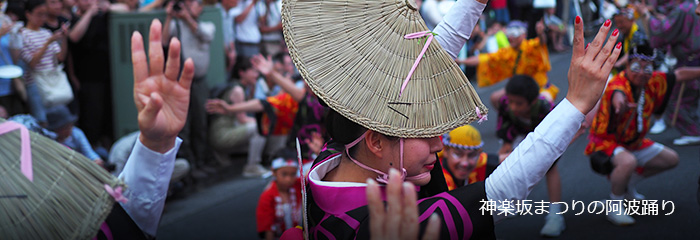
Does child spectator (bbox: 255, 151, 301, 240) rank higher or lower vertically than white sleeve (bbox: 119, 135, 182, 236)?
lower

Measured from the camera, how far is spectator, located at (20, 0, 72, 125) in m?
5.36

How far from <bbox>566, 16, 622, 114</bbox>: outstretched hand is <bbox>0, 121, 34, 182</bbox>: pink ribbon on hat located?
1.37 m

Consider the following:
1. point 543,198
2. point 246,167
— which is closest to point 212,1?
point 246,167

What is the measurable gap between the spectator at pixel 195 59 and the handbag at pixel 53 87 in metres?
1.00

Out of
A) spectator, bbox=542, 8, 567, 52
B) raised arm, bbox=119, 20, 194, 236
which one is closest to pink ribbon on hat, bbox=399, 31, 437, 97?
raised arm, bbox=119, 20, 194, 236

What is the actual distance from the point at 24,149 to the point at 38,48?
3881 mm

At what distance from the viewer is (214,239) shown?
196 inches

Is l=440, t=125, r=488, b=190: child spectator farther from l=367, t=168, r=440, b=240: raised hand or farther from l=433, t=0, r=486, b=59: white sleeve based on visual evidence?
l=367, t=168, r=440, b=240: raised hand

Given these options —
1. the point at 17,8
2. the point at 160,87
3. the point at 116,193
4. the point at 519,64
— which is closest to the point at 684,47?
the point at 519,64

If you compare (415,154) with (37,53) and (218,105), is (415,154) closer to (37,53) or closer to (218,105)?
(218,105)

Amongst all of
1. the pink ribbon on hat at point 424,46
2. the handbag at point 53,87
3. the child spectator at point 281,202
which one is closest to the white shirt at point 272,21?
the handbag at point 53,87

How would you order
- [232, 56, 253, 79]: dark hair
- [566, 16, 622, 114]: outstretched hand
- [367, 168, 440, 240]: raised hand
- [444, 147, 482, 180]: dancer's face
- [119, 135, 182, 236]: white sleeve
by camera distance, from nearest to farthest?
[367, 168, 440, 240]: raised hand < [566, 16, 622, 114]: outstretched hand < [119, 135, 182, 236]: white sleeve < [444, 147, 482, 180]: dancer's face < [232, 56, 253, 79]: dark hair

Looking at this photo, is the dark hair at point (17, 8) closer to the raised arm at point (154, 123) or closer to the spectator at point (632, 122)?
the raised arm at point (154, 123)

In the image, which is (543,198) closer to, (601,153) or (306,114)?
(601,153)
